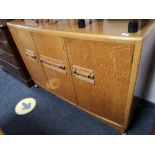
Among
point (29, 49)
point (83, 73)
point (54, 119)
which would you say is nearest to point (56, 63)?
point (83, 73)

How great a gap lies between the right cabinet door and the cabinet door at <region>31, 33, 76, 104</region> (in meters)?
0.07

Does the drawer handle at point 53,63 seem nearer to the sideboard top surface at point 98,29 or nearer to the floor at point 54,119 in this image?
the sideboard top surface at point 98,29

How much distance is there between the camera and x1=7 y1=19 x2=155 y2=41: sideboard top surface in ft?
2.31

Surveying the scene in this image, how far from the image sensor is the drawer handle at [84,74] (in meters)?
0.99

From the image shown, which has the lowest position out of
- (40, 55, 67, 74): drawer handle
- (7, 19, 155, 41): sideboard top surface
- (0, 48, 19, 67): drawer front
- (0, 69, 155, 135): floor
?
(0, 69, 155, 135): floor

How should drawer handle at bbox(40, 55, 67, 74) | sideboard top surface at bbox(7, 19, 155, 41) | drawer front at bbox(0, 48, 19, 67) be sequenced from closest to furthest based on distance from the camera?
sideboard top surface at bbox(7, 19, 155, 41)
drawer handle at bbox(40, 55, 67, 74)
drawer front at bbox(0, 48, 19, 67)

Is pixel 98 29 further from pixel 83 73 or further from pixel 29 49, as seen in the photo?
pixel 29 49

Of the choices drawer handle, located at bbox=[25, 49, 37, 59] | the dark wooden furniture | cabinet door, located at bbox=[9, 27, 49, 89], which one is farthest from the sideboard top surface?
the dark wooden furniture

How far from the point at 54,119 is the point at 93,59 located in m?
0.84

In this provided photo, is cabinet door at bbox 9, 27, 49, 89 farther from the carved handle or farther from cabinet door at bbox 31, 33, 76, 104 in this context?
the carved handle

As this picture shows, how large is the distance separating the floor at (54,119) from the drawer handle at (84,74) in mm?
511

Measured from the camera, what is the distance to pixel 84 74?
1026 millimetres
